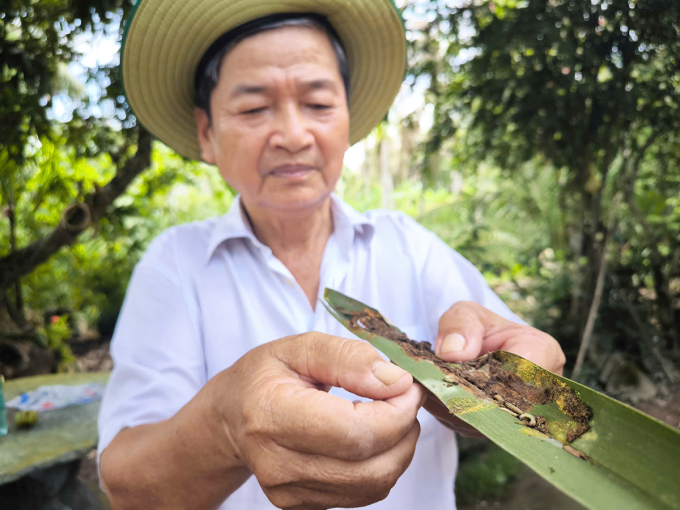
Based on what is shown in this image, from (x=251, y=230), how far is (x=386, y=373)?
0.78m

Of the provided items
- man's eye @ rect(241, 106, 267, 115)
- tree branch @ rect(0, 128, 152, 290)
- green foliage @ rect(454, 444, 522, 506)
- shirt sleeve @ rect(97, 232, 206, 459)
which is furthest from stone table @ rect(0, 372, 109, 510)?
green foliage @ rect(454, 444, 522, 506)

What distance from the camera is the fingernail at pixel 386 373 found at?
667mm

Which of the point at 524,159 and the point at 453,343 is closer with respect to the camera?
the point at 453,343

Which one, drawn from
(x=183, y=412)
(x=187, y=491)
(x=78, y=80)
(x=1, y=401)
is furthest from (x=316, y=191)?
(x=78, y=80)

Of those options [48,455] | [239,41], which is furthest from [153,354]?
[48,455]

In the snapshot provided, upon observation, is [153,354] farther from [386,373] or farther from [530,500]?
[530,500]

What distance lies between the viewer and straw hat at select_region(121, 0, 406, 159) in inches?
46.2

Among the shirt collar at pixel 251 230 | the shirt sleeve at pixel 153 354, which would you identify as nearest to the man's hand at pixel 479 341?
the shirt collar at pixel 251 230

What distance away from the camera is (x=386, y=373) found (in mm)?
666

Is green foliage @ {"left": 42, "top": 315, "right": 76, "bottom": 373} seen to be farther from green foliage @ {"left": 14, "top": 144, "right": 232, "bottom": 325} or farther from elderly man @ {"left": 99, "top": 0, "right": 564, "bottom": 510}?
elderly man @ {"left": 99, "top": 0, "right": 564, "bottom": 510}

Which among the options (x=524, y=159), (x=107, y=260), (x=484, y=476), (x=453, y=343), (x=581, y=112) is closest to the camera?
(x=453, y=343)

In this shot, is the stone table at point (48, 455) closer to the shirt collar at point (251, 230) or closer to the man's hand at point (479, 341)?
the shirt collar at point (251, 230)

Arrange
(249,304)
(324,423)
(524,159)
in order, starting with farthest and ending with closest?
(524,159), (249,304), (324,423)

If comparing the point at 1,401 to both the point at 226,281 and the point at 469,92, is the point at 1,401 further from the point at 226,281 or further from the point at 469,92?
the point at 469,92
